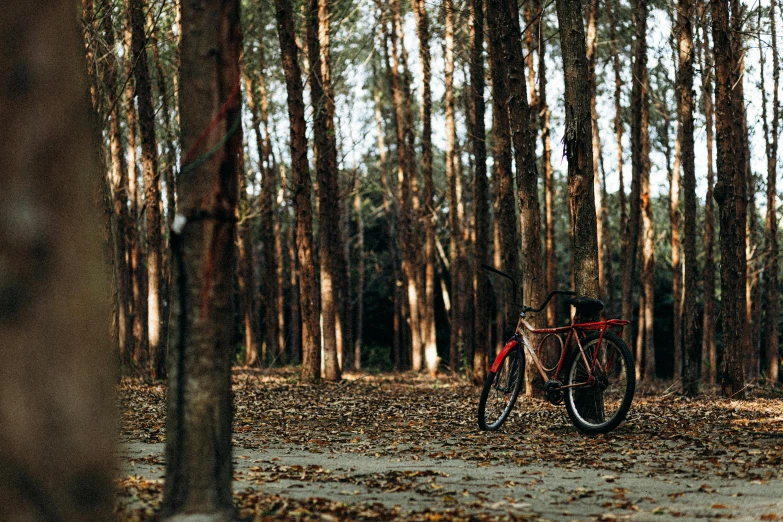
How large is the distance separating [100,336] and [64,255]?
1.17 ft

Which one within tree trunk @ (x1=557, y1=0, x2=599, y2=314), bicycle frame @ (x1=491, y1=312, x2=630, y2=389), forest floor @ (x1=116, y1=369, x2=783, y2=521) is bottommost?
forest floor @ (x1=116, y1=369, x2=783, y2=521)

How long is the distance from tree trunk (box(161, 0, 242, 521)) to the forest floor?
0.58 m

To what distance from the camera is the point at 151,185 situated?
17344 mm

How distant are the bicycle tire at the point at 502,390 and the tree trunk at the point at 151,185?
9.86 metres

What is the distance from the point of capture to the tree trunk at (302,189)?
1697 centimetres

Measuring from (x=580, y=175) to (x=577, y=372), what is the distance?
2.17 meters

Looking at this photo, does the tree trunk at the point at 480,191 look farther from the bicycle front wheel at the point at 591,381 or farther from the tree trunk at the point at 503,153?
the bicycle front wheel at the point at 591,381

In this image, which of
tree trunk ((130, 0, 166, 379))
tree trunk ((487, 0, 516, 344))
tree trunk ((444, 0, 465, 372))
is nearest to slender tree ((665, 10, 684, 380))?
tree trunk ((487, 0, 516, 344))

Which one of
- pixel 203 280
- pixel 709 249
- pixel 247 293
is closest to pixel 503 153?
pixel 203 280

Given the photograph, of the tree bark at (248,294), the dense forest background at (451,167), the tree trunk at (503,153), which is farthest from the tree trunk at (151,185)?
the tree bark at (248,294)

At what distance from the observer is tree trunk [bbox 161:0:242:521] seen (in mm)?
3846

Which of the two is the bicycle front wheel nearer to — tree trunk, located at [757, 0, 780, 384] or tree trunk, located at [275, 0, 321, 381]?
tree trunk, located at [275, 0, 321, 381]

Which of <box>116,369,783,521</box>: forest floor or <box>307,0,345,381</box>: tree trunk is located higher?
<box>307,0,345,381</box>: tree trunk

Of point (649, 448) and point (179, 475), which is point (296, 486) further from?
point (649, 448)
